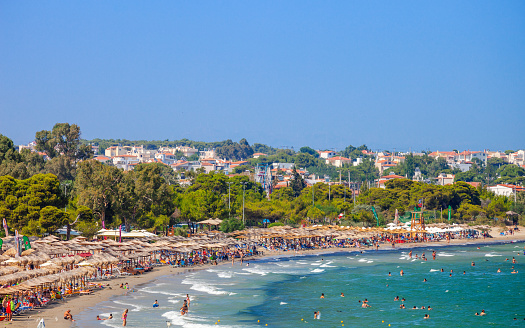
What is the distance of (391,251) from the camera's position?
2896 inches

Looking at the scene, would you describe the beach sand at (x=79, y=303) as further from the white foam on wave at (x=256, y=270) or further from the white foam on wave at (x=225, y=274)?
the white foam on wave at (x=256, y=270)

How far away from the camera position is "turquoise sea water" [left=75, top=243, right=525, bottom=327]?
113 ft

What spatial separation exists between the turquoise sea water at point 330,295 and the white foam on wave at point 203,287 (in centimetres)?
7

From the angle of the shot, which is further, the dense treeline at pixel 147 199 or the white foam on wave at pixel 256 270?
the dense treeline at pixel 147 199

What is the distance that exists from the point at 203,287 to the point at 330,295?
9541mm

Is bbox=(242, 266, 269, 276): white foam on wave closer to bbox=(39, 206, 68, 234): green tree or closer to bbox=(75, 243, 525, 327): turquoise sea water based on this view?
bbox=(75, 243, 525, 327): turquoise sea water

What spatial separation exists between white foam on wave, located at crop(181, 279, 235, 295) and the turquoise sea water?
72mm

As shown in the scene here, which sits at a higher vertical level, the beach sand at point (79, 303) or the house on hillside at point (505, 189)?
the house on hillside at point (505, 189)

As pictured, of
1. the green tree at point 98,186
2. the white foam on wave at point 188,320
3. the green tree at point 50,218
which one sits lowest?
the white foam on wave at point 188,320

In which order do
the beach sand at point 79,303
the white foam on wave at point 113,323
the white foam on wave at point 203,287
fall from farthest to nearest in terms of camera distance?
the white foam on wave at point 203,287 → the white foam on wave at point 113,323 → the beach sand at point 79,303

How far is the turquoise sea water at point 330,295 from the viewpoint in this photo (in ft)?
113

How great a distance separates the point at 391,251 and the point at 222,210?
75.5 feet

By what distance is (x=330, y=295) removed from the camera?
141ft

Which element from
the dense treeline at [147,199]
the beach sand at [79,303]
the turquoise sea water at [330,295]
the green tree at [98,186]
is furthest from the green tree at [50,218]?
the turquoise sea water at [330,295]
